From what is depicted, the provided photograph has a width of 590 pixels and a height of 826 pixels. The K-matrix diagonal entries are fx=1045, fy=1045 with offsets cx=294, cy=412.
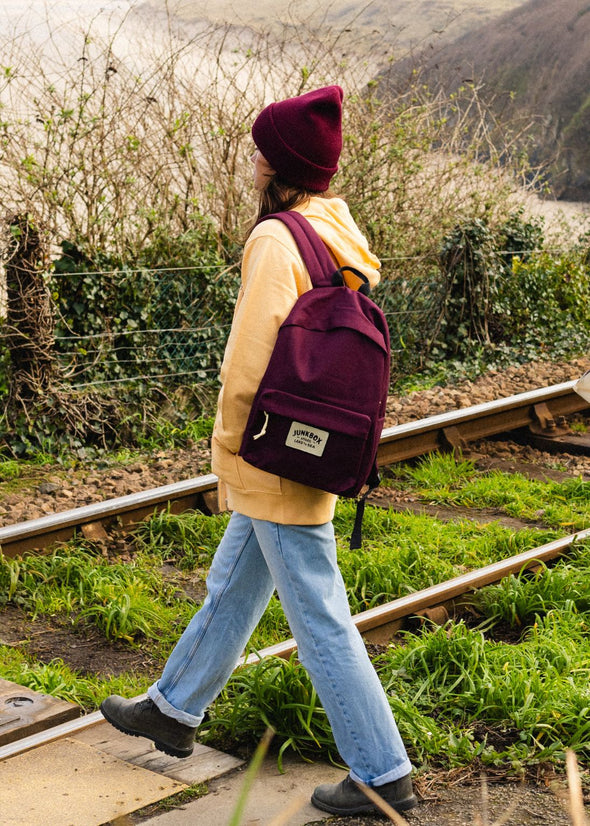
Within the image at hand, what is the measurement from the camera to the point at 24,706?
3.84 m

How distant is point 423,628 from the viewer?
4.58 metres

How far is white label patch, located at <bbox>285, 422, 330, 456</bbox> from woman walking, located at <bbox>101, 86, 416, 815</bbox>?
0.16 meters

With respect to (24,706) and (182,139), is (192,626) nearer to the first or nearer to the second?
(24,706)

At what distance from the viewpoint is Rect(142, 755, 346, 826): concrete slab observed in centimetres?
320

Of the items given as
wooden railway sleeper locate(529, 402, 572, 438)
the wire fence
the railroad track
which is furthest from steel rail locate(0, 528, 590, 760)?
the wire fence

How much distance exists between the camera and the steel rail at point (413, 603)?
143 inches

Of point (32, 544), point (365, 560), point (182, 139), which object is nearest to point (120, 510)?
point (32, 544)

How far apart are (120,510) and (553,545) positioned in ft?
8.15

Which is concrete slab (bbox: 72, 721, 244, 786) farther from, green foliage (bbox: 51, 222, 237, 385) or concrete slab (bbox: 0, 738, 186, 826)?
green foliage (bbox: 51, 222, 237, 385)

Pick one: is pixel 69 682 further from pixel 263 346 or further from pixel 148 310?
pixel 148 310

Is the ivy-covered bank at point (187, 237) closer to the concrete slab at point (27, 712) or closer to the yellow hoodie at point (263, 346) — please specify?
the concrete slab at point (27, 712)

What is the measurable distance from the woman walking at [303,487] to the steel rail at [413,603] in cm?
86

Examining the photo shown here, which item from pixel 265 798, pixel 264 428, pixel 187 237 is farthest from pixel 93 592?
pixel 187 237

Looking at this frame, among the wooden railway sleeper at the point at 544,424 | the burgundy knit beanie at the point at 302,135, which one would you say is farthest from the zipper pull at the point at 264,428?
the wooden railway sleeper at the point at 544,424
